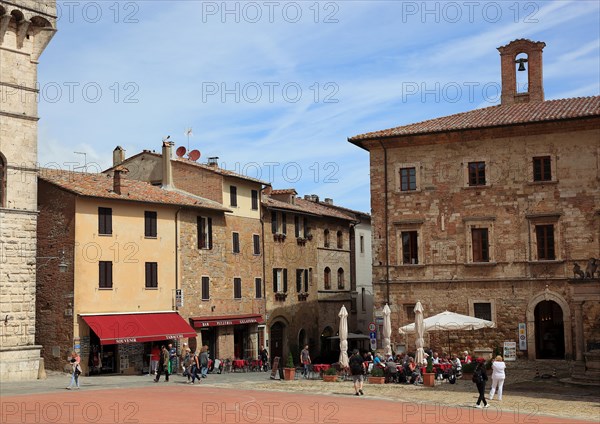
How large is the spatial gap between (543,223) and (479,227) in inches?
108

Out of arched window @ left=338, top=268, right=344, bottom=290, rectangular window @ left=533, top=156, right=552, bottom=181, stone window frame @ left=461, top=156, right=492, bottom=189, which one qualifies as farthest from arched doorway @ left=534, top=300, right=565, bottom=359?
arched window @ left=338, top=268, right=344, bottom=290

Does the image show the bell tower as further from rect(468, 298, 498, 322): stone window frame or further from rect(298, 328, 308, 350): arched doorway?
rect(298, 328, 308, 350): arched doorway

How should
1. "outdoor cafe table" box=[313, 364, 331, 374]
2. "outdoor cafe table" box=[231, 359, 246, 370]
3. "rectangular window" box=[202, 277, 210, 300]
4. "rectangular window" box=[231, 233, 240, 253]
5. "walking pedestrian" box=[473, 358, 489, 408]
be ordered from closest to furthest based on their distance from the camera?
1. "walking pedestrian" box=[473, 358, 489, 408]
2. "outdoor cafe table" box=[313, 364, 331, 374]
3. "outdoor cafe table" box=[231, 359, 246, 370]
4. "rectangular window" box=[202, 277, 210, 300]
5. "rectangular window" box=[231, 233, 240, 253]

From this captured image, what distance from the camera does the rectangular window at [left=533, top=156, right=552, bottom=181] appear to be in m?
34.8

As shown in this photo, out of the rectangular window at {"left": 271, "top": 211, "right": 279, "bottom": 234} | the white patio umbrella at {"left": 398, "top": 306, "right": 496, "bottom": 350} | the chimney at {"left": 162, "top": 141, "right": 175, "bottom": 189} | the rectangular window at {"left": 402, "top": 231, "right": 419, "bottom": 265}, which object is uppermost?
the chimney at {"left": 162, "top": 141, "right": 175, "bottom": 189}

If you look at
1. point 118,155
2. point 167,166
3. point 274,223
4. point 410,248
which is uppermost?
point 118,155

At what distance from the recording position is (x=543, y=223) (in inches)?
1359

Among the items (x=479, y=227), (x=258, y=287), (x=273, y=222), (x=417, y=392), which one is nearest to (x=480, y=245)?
(x=479, y=227)

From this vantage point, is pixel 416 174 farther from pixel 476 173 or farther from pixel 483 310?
pixel 483 310

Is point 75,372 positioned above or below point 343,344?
below

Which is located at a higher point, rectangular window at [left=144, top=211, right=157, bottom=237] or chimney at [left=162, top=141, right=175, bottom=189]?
chimney at [left=162, top=141, right=175, bottom=189]

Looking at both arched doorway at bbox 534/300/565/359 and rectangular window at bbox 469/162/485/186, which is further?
rectangular window at bbox 469/162/485/186

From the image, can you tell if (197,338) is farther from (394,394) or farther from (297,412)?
(297,412)

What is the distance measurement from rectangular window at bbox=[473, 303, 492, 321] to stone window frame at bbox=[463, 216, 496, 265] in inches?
72.9
